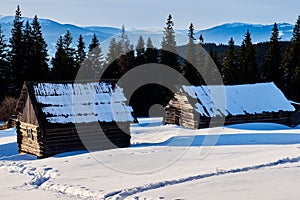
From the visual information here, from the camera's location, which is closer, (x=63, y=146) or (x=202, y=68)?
(x=63, y=146)

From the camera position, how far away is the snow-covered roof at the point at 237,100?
2992 cm

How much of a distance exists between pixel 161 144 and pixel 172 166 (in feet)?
18.7

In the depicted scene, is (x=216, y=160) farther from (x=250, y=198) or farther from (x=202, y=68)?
(x=202, y=68)

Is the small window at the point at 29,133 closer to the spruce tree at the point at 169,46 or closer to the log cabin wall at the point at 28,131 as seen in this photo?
the log cabin wall at the point at 28,131

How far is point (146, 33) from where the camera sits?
53406mm

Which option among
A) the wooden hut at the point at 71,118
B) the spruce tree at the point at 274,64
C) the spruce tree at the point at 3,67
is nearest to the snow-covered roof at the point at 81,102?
the wooden hut at the point at 71,118

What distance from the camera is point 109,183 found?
1498cm

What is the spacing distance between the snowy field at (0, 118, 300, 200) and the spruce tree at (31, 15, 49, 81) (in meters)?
26.1

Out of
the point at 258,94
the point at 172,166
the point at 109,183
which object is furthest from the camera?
the point at 258,94

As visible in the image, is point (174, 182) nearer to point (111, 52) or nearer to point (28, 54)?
point (28, 54)

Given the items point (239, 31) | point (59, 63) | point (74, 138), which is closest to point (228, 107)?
point (74, 138)

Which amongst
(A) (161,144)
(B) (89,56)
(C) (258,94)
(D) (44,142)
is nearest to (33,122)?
(D) (44,142)

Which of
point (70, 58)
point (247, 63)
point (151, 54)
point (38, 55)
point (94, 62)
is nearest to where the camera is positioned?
point (38, 55)

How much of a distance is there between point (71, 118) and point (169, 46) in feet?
109
